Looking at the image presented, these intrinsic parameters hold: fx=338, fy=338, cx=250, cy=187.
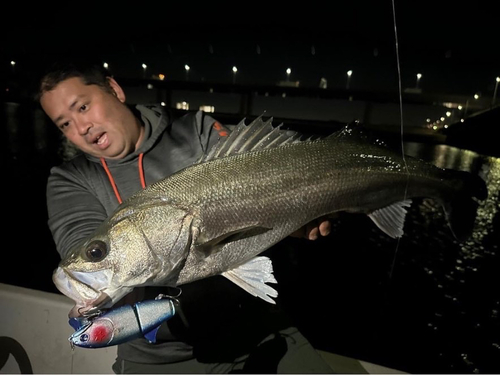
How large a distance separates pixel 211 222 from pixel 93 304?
0.79 meters

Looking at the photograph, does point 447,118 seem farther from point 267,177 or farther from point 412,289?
point 267,177

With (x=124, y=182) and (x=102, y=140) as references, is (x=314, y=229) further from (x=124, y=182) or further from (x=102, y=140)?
(x=102, y=140)

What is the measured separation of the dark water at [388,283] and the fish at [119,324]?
333cm

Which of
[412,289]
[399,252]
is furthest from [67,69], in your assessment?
[399,252]

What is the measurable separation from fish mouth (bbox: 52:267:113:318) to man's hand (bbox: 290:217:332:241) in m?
1.36

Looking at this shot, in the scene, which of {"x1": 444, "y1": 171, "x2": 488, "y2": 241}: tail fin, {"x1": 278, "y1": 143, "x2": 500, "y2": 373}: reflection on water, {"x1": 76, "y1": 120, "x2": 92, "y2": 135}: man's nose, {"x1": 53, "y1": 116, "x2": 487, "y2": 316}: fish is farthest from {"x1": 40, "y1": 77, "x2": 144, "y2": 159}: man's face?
{"x1": 278, "y1": 143, "x2": 500, "y2": 373}: reflection on water

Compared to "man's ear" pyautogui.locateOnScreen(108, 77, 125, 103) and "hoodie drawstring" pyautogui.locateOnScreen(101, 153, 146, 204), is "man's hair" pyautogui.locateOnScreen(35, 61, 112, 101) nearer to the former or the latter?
"man's ear" pyautogui.locateOnScreen(108, 77, 125, 103)

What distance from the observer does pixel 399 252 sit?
1020cm

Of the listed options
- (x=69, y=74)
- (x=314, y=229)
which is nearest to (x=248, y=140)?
(x=314, y=229)

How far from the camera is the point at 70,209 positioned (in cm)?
240

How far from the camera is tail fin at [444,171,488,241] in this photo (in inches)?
118

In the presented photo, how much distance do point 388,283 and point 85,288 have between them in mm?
8289

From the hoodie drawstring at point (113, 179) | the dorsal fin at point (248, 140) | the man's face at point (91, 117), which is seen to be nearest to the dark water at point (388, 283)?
the dorsal fin at point (248, 140)

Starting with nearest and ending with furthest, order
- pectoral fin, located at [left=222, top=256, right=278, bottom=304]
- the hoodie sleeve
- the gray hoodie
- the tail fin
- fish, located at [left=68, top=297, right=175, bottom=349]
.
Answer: fish, located at [left=68, top=297, right=175, bottom=349]
pectoral fin, located at [left=222, top=256, right=278, bottom=304]
the hoodie sleeve
the gray hoodie
the tail fin
